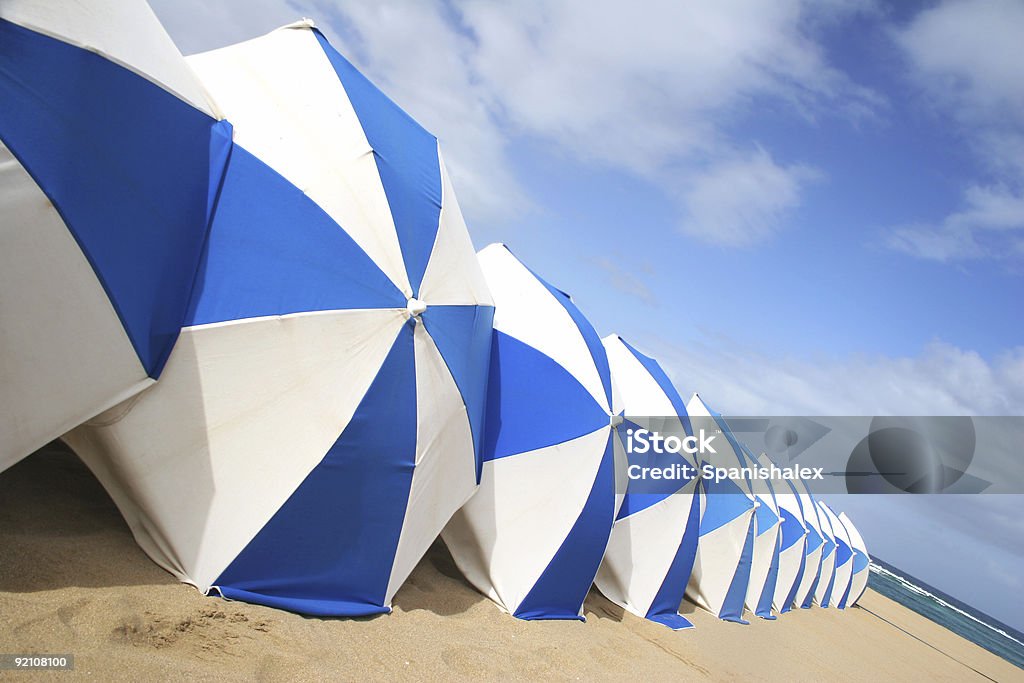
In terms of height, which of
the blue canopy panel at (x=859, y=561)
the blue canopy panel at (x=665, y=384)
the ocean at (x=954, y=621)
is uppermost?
the blue canopy panel at (x=665, y=384)

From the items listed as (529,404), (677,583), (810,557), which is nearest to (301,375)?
(529,404)

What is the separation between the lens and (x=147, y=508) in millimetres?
3887

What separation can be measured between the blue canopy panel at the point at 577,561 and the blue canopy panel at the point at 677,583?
6.16 feet

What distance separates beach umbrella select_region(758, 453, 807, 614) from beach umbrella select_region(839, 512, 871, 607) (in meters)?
6.36

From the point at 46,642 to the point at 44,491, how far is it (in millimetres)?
1564

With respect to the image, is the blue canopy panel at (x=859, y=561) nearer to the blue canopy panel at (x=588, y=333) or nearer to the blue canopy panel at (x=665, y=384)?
the blue canopy panel at (x=665, y=384)

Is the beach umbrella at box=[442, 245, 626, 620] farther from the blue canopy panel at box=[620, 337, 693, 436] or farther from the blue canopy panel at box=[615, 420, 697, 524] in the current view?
the blue canopy panel at box=[620, 337, 693, 436]

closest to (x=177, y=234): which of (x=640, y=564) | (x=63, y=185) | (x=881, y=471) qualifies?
(x=63, y=185)

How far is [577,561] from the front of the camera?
6.32 m

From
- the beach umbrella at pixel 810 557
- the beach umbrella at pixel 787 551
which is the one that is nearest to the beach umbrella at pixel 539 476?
the beach umbrella at pixel 787 551

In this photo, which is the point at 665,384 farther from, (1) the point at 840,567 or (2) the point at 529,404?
(1) the point at 840,567

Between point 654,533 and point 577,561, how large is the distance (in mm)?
1964

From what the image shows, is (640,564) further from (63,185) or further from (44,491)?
(63,185)

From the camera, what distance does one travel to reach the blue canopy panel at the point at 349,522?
13.1ft
